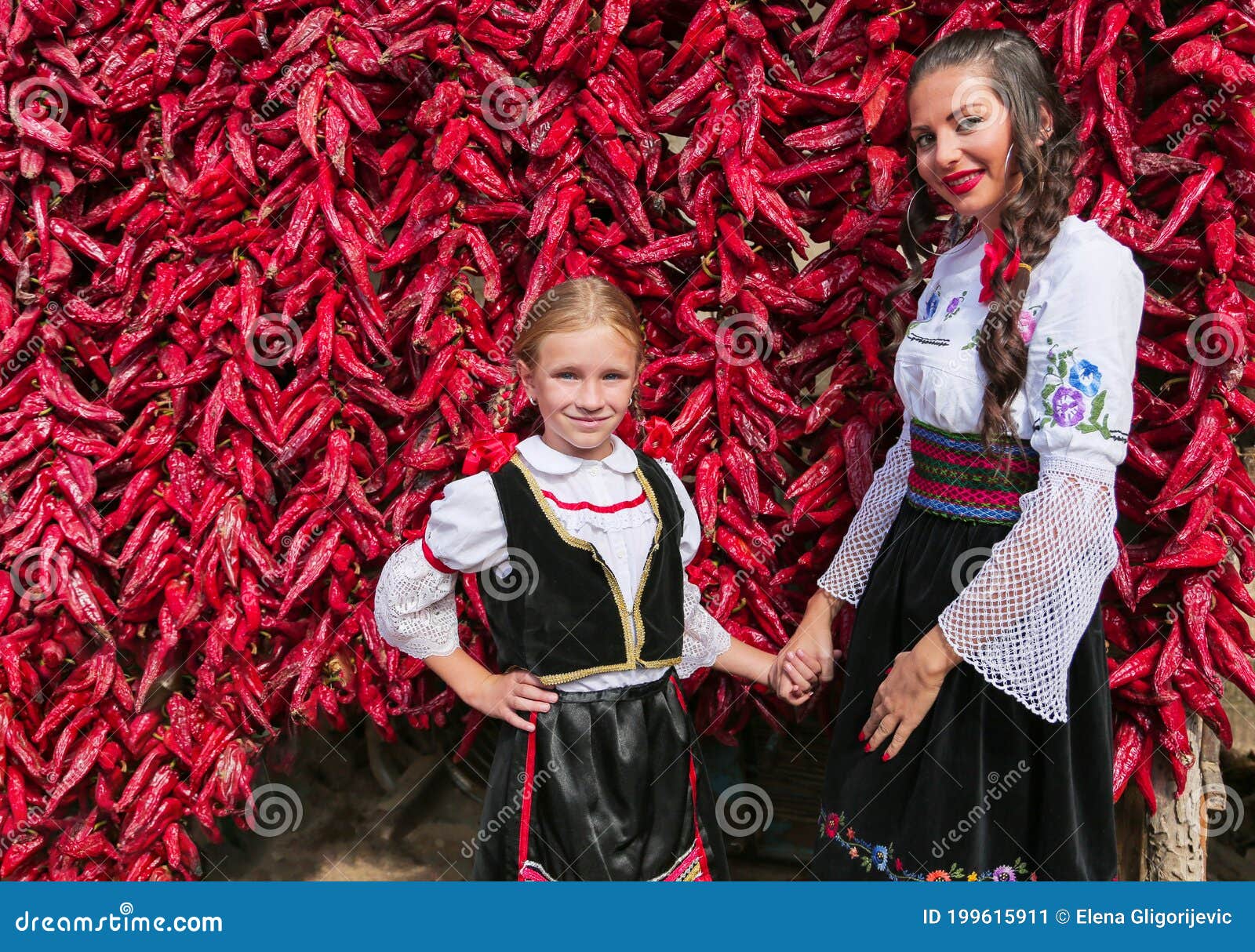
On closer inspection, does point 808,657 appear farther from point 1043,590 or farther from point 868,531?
point 1043,590

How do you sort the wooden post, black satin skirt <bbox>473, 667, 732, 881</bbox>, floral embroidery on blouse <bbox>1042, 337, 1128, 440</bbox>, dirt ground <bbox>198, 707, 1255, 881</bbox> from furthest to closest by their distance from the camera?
dirt ground <bbox>198, 707, 1255, 881</bbox> < the wooden post < black satin skirt <bbox>473, 667, 732, 881</bbox> < floral embroidery on blouse <bbox>1042, 337, 1128, 440</bbox>

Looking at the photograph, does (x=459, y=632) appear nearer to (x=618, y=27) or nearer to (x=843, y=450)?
(x=843, y=450)

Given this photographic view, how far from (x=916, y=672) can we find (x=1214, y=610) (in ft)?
2.56

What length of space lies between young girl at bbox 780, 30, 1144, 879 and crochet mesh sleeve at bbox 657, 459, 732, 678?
26 centimetres

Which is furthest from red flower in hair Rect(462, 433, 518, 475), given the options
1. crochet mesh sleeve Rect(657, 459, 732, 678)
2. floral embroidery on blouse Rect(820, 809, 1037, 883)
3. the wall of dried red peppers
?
floral embroidery on blouse Rect(820, 809, 1037, 883)

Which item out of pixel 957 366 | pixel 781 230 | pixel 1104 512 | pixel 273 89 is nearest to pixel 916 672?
pixel 1104 512

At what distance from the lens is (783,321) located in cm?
224

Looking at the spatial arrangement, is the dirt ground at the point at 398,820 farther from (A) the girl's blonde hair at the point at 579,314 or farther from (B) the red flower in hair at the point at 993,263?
(B) the red flower in hair at the point at 993,263

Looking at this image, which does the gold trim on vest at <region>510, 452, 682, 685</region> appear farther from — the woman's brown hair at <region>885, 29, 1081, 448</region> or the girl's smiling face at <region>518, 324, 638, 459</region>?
the woman's brown hair at <region>885, 29, 1081, 448</region>

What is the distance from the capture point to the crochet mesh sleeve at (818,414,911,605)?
1991 millimetres

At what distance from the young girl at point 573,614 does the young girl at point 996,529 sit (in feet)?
1.18

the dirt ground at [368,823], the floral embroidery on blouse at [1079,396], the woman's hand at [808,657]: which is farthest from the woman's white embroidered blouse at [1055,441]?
the dirt ground at [368,823]

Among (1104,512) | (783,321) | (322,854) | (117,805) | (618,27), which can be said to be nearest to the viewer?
(1104,512)

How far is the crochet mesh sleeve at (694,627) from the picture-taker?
1.97m
